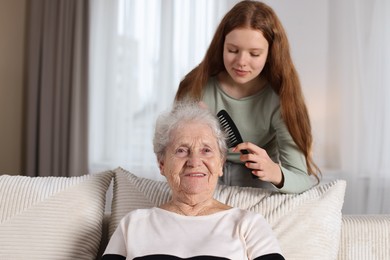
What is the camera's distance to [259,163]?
182 cm

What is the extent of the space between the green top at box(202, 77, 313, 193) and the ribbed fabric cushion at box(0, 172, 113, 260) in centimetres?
49

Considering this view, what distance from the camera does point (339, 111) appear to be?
409 cm

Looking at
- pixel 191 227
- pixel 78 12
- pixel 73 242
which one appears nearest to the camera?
pixel 191 227

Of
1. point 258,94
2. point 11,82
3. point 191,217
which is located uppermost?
point 258,94

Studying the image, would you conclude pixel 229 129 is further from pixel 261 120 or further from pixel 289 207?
pixel 289 207

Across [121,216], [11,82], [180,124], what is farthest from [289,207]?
[11,82]

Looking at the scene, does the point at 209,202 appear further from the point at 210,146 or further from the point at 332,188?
the point at 332,188

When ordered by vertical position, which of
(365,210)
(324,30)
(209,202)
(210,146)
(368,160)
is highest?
(324,30)

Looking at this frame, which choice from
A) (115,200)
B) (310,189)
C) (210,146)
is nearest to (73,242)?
(115,200)

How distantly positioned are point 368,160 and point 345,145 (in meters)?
0.17

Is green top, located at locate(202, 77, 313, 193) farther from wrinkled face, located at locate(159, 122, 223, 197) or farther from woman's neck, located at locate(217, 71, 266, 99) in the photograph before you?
wrinkled face, located at locate(159, 122, 223, 197)

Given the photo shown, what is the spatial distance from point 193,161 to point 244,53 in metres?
0.40

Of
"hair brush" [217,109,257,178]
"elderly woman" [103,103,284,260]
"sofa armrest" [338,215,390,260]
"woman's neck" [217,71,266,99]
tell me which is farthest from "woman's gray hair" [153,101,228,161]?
"sofa armrest" [338,215,390,260]

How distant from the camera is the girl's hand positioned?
1.81 meters
